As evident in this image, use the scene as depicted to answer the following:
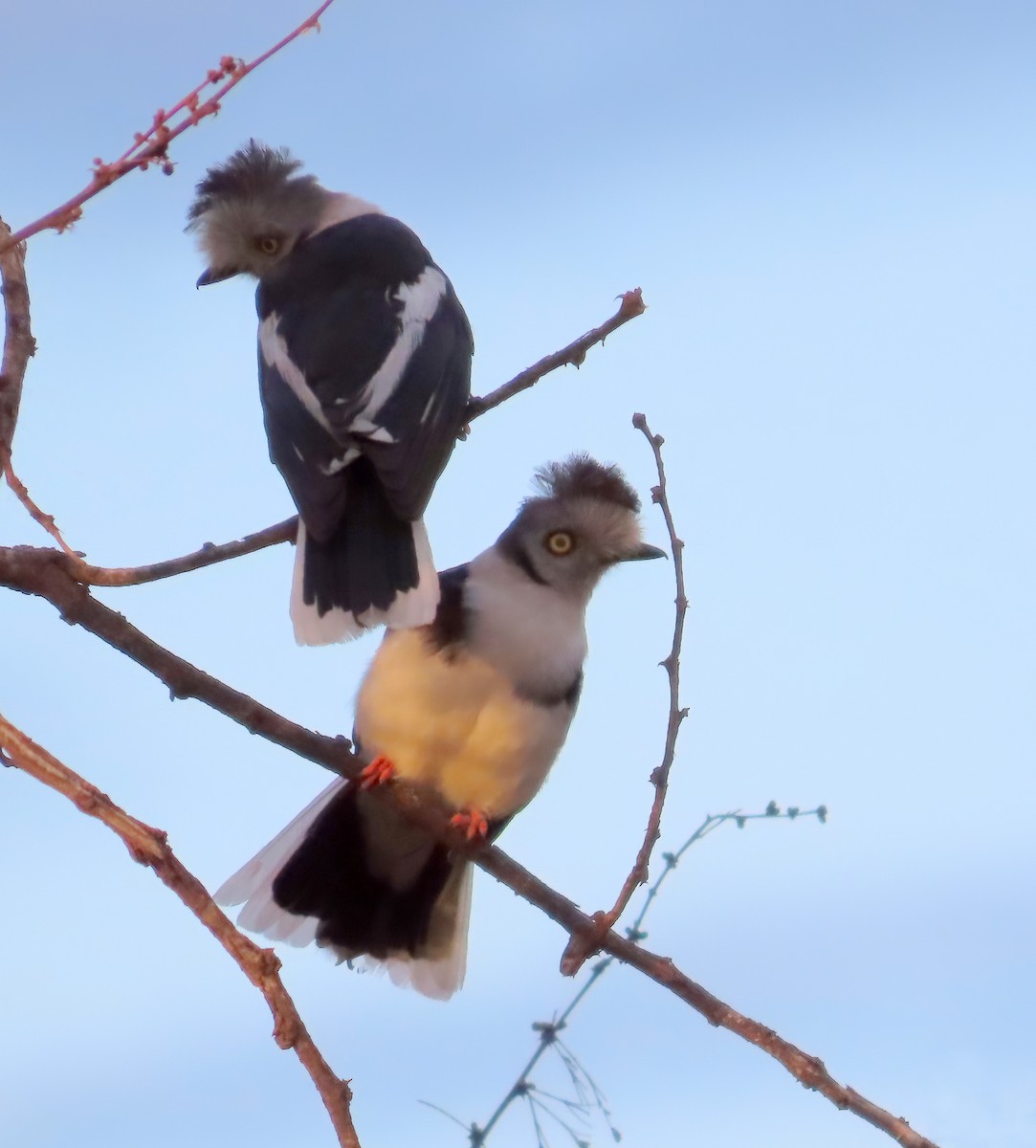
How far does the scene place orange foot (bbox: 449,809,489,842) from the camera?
419 cm

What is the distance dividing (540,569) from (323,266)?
1.07 meters

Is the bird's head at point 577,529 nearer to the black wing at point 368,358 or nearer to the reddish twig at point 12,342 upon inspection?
the black wing at point 368,358

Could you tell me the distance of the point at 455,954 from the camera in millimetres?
4746

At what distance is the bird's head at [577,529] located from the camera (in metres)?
4.68

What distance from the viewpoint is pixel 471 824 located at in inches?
166

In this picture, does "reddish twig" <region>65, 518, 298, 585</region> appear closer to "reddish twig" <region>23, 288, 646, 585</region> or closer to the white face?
"reddish twig" <region>23, 288, 646, 585</region>

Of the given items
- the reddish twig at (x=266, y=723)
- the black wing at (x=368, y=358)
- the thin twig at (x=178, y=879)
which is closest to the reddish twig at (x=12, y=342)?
the reddish twig at (x=266, y=723)

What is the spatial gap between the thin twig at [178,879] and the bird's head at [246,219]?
2988 mm

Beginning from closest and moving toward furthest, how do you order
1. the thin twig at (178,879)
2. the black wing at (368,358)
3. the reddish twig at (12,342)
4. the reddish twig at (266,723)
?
the thin twig at (178,879), the reddish twig at (266,723), the reddish twig at (12,342), the black wing at (368,358)

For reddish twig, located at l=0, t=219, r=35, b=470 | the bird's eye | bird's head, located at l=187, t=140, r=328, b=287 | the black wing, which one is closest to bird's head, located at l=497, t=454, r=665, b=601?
the bird's eye

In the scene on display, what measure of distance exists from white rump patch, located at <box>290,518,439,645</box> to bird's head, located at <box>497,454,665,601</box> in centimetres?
77

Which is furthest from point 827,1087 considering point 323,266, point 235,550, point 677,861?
point 323,266

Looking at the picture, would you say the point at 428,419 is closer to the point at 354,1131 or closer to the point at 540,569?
the point at 540,569

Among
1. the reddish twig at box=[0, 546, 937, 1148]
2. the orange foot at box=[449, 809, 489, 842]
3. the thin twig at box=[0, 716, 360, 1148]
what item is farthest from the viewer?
the orange foot at box=[449, 809, 489, 842]
